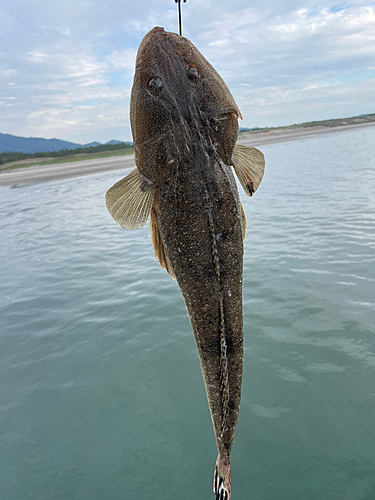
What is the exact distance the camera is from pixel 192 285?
1.88 m

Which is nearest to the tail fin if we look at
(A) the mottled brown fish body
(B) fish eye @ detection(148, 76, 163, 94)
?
(A) the mottled brown fish body

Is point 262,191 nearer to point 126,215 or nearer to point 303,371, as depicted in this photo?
point 303,371

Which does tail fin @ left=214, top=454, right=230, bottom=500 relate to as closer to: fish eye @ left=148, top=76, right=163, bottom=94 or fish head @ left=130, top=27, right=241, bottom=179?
fish head @ left=130, top=27, right=241, bottom=179

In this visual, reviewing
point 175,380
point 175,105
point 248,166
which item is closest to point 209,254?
point 248,166

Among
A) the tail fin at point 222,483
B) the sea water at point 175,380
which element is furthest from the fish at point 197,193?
the sea water at point 175,380

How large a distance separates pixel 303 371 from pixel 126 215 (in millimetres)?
3711

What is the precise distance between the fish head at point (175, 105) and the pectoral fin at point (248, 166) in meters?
0.13

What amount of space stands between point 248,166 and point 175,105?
0.55m

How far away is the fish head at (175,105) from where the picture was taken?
6.17ft

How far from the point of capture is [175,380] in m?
4.84

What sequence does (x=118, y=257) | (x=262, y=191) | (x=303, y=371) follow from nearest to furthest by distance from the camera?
(x=303, y=371), (x=118, y=257), (x=262, y=191)

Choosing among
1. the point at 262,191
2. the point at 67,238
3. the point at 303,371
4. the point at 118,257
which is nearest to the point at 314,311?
the point at 303,371

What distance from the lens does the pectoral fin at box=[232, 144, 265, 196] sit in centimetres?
208

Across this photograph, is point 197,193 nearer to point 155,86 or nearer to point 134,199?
point 134,199
